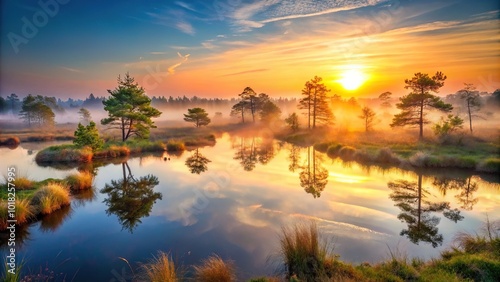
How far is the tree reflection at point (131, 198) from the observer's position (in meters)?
13.2

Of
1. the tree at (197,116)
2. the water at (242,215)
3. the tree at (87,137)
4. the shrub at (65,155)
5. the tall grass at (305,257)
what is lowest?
the water at (242,215)

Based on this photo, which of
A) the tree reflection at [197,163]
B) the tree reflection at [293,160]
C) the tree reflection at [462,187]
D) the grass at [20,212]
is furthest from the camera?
the tree reflection at [293,160]

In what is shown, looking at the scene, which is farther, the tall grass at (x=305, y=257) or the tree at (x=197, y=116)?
the tree at (x=197, y=116)

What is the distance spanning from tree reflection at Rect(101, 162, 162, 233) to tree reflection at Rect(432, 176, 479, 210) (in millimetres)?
16300

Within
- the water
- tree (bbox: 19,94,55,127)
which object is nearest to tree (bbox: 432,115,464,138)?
the water

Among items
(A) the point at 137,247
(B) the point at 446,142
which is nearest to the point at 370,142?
(B) the point at 446,142

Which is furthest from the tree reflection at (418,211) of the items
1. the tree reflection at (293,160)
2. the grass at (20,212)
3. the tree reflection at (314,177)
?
the grass at (20,212)

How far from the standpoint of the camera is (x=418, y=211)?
1334 centimetres

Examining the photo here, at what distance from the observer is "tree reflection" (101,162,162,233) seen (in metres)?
13.2

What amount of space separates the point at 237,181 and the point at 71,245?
11.4m

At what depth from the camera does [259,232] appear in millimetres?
11219

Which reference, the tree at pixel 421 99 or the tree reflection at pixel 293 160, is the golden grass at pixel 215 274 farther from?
the tree at pixel 421 99

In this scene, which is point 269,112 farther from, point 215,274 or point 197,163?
point 215,274

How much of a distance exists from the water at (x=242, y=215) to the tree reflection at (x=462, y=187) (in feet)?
0.19
